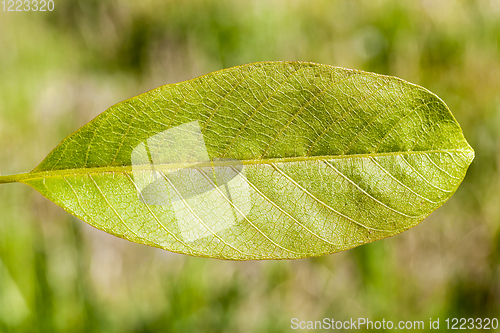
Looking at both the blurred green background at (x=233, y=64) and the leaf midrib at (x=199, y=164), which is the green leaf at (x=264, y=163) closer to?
the leaf midrib at (x=199, y=164)

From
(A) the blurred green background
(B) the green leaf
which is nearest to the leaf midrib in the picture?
(B) the green leaf

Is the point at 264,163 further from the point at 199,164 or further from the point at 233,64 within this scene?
the point at 233,64

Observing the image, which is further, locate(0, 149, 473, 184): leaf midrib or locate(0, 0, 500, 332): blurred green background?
locate(0, 0, 500, 332): blurred green background

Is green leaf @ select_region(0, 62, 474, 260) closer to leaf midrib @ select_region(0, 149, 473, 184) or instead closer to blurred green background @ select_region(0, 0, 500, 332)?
leaf midrib @ select_region(0, 149, 473, 184)

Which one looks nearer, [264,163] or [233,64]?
[264,163]

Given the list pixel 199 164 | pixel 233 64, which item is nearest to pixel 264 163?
pixel 199 164

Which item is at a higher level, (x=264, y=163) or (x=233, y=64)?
(x=233, y=64)
